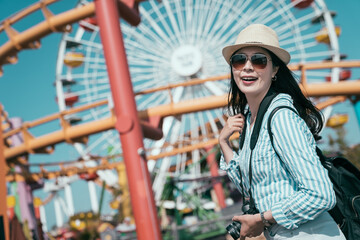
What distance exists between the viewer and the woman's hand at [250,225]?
1.29 meters

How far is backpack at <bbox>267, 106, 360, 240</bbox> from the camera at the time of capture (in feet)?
4.12

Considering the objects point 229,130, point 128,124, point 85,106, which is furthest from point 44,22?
point 229,130

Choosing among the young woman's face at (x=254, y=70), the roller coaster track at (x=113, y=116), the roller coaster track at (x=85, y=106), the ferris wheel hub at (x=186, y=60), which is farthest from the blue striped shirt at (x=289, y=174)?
the ferris wheel hub at (x=186, y=60)

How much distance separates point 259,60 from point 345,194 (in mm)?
484

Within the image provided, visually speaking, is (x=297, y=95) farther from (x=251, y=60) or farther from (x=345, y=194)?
(x=345, y=194)

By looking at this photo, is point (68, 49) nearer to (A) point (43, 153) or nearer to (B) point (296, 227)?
(A) point (43, 153)

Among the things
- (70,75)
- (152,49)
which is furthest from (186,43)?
(70,75)

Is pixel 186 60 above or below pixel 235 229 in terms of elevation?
above

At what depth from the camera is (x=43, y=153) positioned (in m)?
9.30

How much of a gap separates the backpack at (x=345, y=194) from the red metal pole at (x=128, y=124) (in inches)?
176

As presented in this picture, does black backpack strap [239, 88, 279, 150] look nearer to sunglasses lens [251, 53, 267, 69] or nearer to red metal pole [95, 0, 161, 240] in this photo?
sunglasses lens [251, 53, 267, 69]

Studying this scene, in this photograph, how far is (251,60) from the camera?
1427mm

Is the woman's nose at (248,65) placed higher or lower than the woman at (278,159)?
higher

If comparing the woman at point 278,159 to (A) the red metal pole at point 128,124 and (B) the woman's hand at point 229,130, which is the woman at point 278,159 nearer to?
(B) the woman's hand at point 229,130
